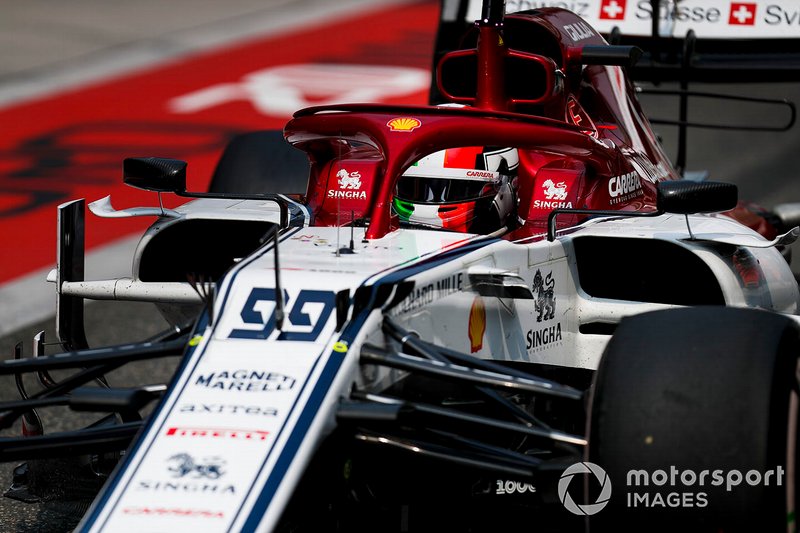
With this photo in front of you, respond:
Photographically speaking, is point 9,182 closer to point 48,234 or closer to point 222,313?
point 48,234

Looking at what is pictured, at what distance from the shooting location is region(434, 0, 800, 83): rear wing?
7574 millimetres

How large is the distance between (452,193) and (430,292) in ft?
2.82

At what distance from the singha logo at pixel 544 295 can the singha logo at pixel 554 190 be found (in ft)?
1.77

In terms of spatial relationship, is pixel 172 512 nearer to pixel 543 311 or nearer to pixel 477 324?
pixel 477 324

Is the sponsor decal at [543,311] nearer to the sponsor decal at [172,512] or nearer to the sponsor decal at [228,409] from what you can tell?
the sponsor decal at [228,409]

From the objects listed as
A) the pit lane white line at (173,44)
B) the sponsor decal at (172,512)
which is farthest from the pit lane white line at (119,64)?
the sponsor decal at (172,512)

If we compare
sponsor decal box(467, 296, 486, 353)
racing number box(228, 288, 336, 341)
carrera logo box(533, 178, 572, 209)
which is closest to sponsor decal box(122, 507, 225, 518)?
racing number box(228, 288, 336, 341)

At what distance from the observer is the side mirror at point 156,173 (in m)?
5.25

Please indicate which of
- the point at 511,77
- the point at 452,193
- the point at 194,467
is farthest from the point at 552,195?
the point at 194,467

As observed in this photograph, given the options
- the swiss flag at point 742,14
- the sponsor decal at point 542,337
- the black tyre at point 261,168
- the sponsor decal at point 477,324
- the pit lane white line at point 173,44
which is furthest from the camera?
the pit lane white line at point 173,44

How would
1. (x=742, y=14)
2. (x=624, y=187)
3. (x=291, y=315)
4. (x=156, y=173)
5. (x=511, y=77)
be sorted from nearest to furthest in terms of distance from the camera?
(x=291, y=315) → (x=156, y=173) → (x=624, y=187) → (x=511, y=77) → (x=742, y=14)

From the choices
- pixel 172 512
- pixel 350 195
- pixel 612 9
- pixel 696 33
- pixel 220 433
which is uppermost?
pixel 612 9

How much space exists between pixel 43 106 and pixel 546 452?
9726 mm

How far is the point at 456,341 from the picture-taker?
4.47m
